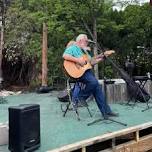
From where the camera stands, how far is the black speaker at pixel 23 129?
4297 mm

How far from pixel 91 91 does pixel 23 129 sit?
6.65ft

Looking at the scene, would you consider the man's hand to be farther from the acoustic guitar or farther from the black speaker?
the black speaker

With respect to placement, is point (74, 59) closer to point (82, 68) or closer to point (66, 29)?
point (82, 68)

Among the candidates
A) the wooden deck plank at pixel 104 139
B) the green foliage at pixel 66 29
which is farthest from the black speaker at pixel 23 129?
the green foliage at pixel 66 29

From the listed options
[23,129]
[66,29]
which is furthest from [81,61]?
[66,29]

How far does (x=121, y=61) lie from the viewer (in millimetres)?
11633

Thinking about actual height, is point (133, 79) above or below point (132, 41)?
below

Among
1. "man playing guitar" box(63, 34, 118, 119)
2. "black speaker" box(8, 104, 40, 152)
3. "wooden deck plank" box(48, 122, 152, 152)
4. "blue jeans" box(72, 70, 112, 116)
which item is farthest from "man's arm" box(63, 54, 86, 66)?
"black speaker" box(8, 104, 40, 152)

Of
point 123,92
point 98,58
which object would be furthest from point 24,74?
point 98,58

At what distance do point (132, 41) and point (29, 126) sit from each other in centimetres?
751

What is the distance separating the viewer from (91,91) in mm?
6184

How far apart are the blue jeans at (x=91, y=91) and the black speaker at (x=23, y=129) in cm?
169

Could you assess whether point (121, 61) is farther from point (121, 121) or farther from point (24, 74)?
point (121, 121)

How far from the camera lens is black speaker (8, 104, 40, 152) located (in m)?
4.30
